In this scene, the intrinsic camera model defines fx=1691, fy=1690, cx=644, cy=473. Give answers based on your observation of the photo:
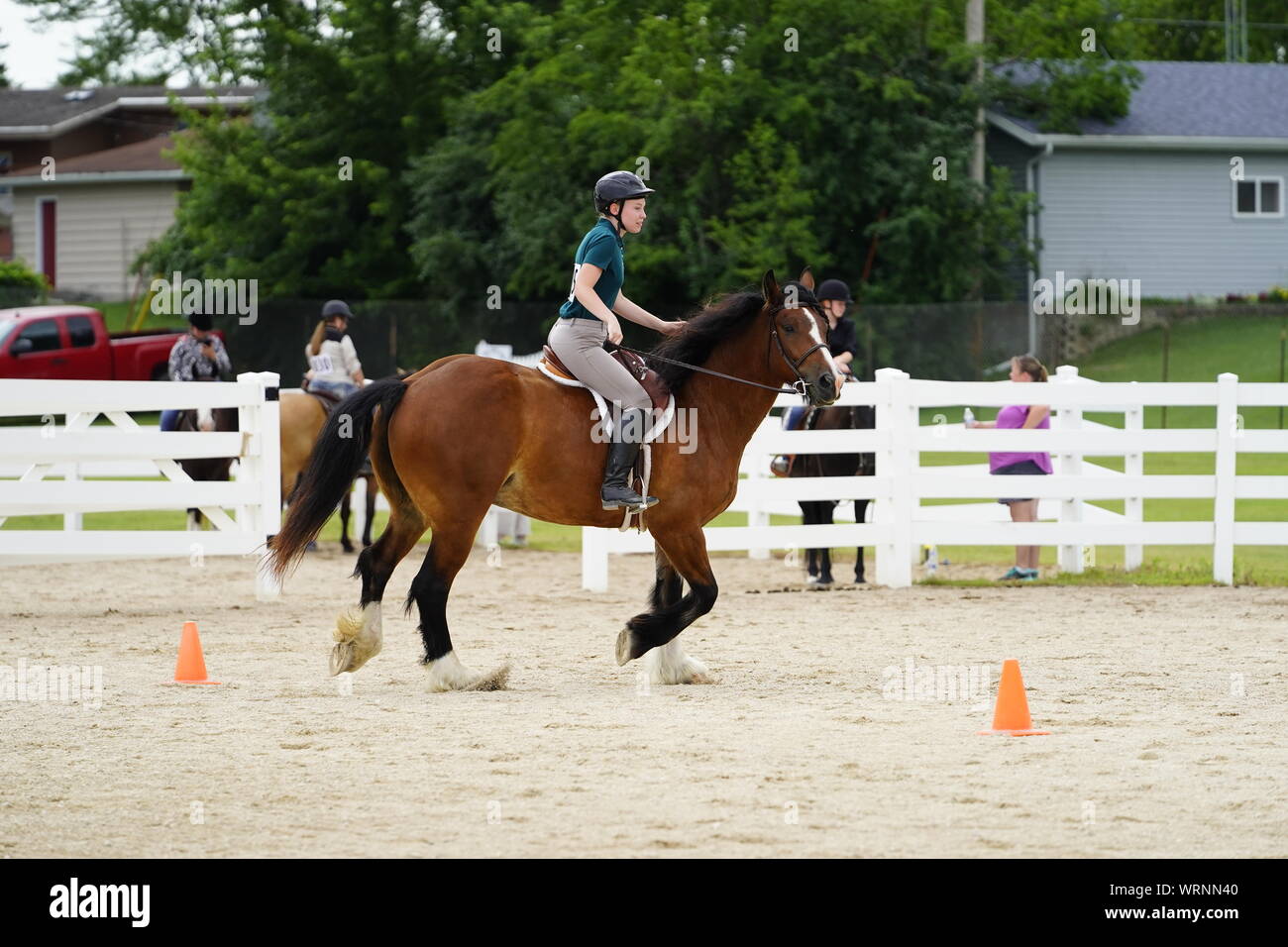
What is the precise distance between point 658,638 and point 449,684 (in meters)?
1.14

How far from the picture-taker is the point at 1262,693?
8.70 meters

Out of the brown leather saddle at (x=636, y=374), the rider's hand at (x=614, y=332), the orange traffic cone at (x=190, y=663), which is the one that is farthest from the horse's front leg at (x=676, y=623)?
the orange traffic cone at (x=190, y=663)

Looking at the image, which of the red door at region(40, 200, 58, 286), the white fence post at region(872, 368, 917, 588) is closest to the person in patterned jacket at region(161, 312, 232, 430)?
the white fence post at region(872, 368, 917, 588)

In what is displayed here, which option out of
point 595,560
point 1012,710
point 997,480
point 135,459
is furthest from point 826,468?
point 1012,710

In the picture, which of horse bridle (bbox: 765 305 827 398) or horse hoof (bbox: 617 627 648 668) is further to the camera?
horse bridle (bbox: 765 305 827 398)

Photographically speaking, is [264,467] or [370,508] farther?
[370,508]

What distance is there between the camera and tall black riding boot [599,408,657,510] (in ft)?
29.8

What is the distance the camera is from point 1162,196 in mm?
37625

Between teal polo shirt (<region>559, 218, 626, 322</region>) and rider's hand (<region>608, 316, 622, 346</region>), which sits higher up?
teal polo shirt (<region>559, 218, 626, 322</region>)

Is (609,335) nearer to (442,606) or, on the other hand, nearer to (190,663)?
(442,606)

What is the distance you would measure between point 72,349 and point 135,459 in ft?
65.4

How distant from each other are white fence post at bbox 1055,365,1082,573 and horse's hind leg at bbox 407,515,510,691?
695 cm

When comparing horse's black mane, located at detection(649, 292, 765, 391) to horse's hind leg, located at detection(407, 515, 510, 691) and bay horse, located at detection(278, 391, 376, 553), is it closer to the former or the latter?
horse's hind leg, located at detection(407, 515, 510, 691)

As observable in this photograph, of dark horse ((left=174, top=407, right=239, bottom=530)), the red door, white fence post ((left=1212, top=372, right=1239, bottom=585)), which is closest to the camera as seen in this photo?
white fence post ((left=1212, top=372, right=1239, bottom=585))
